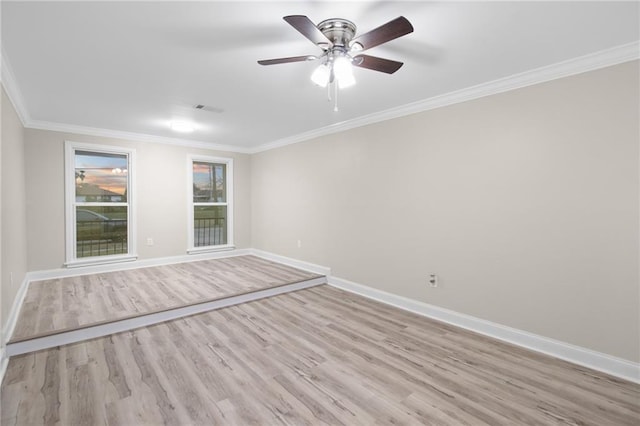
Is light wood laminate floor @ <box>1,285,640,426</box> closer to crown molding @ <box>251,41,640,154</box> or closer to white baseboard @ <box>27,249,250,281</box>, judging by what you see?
crown molding @ <box>251,41,640,154</box>

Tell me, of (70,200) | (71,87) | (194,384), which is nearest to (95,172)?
(70,200)

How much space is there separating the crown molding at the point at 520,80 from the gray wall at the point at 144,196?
3.34 meters

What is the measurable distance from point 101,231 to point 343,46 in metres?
5.21

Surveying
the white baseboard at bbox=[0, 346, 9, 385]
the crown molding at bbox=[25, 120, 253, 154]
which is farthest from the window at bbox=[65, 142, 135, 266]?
the white baseboard at bbox=[0, 346, 9, 385]

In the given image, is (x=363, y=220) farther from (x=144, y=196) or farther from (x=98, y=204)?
(x=98, y=204)

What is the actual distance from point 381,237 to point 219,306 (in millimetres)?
2188

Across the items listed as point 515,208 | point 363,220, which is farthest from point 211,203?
point 515,208

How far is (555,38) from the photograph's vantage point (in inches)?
84.0

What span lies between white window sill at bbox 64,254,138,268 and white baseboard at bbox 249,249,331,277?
2240 mm

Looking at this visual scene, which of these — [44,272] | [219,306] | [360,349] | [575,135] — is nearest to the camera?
[575,135]

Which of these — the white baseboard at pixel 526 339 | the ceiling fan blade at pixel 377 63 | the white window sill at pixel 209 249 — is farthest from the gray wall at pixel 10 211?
the white baseboard at pixel 526 339

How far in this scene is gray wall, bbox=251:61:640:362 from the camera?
2318 mm

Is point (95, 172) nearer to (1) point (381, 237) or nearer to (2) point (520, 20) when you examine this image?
(1) point (381, 237)

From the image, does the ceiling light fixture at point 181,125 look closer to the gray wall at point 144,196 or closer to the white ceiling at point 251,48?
the white ceiling at point 251,48
